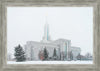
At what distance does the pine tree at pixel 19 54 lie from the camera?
2584 mm

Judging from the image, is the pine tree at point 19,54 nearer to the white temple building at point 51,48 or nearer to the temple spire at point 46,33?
the white temple building at point 51,48

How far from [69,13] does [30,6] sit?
0.59 m

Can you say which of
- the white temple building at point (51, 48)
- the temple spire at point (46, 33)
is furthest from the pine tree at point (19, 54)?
the temple spire at point (46, 33)

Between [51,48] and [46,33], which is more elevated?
[46,33]

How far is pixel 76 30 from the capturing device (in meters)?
2.61

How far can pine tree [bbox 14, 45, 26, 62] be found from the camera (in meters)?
2.58

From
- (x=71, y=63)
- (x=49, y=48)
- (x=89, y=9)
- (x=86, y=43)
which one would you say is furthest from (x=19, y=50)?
(x=89, y=9)

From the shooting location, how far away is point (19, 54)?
2602 millimetres

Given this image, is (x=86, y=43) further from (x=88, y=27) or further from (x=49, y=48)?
(x=49, y=48)

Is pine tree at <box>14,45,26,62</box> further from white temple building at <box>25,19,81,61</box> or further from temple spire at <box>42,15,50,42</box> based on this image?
temple spire at <box>42,15,50,42</box>

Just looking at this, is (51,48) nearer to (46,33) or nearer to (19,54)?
(46,33)

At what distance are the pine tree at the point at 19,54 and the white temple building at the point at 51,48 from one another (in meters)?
0.06

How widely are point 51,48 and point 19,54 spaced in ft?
1.58

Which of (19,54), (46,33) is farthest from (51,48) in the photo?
(19,54)
